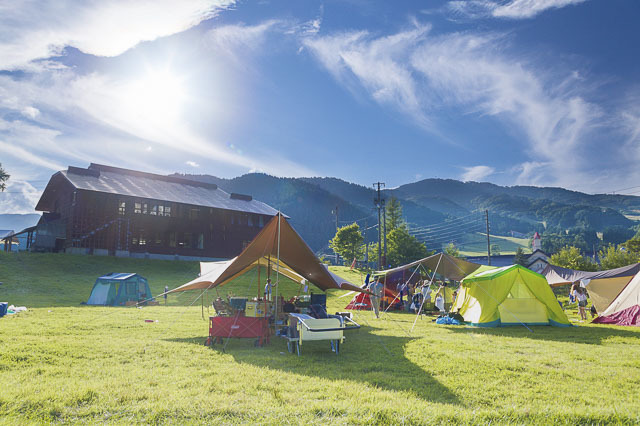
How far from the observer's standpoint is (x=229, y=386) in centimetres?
543

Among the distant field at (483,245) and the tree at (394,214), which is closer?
the tree at (394,214)

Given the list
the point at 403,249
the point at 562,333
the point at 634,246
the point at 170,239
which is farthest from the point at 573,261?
the point at 170,239

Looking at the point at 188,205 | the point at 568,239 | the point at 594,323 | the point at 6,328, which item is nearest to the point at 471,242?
the point at 568,239

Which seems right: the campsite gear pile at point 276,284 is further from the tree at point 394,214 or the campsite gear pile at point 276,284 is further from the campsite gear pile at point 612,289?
the tree at point 394,214

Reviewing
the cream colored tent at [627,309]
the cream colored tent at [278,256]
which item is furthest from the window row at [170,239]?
the cream colored tent at [627,309]

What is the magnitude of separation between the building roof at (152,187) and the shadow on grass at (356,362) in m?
28.3

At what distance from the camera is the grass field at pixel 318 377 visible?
4402 mm

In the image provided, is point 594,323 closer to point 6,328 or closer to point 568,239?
point 6,328

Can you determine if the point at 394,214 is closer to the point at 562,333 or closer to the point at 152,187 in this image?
the point at 152,187

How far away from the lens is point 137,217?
3422cm

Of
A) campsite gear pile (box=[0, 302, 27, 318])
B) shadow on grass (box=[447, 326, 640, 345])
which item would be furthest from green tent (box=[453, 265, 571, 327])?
campsite gear pile (box=[0, 302, 27, 318])

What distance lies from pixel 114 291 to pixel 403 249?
40.8 m

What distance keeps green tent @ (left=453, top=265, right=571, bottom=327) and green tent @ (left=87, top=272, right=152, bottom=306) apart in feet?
51.8

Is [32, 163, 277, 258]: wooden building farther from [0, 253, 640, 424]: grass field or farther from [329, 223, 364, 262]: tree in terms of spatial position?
[0, 253, 640, 424]: grass field
